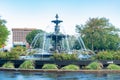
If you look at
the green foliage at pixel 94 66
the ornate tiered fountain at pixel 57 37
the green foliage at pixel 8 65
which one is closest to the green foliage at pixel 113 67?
→ the green foliage at pixel 94 66

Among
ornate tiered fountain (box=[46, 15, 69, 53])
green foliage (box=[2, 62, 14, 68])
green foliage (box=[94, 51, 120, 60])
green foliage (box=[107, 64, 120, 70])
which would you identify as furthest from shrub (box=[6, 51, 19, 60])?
green foliage (box=[107, 64, 120, 70])

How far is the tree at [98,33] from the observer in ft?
290

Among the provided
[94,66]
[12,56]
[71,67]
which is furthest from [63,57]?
[12,56]

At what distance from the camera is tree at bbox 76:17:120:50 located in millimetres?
88500

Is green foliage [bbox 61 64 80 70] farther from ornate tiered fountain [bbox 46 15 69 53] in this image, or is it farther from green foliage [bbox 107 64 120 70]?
ornate tiered fountain [bbox 46 15 69 53]

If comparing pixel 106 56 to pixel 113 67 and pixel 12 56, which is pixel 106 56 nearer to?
pixel 113 67

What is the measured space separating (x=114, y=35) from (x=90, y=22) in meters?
9.54

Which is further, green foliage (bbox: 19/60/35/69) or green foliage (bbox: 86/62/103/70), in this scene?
green foliage (bbox: 19/60/35/69)

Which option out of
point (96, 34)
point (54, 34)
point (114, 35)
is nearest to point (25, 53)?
point (54, 34)

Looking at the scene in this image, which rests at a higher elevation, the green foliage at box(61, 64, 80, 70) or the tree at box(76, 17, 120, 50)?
the tree at box(76, 17, 120, 50)

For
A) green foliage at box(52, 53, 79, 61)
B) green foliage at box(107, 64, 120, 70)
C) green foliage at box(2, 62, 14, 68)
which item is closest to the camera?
green foliage at box(107, 64, 120, 70)

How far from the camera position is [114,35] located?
94.6m

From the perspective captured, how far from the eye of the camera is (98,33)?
290 feet

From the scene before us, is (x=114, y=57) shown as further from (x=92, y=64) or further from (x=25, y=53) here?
(x=25, y=53)
